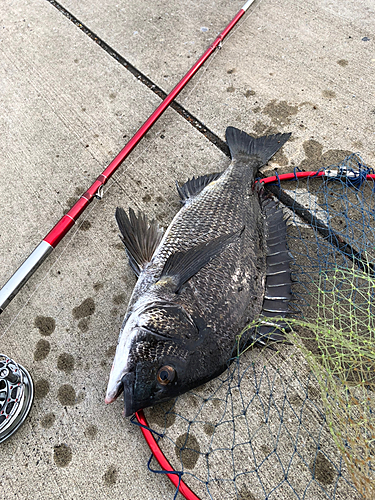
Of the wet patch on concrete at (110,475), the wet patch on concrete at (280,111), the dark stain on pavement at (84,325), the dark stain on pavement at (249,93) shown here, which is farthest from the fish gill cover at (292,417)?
the dark stain on pavement at (249,93)

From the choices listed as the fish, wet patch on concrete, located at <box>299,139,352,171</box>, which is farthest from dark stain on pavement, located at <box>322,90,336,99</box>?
the fish

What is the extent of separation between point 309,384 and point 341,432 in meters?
0.33

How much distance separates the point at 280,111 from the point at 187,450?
10.0 ft

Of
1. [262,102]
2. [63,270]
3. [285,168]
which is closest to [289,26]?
[262,102]

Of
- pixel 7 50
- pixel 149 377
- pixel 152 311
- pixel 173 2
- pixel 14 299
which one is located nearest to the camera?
pixel 149 377

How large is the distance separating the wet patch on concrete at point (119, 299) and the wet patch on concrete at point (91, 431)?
2.73ft

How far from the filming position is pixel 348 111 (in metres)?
3.34

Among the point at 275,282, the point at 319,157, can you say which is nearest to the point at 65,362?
the point at 275,282

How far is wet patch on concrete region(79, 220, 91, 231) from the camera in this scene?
2932 mm

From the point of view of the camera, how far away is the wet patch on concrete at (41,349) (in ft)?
8.02

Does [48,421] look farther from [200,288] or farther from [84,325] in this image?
[200,288]

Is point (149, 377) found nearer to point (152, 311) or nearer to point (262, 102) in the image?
point (152, 311)

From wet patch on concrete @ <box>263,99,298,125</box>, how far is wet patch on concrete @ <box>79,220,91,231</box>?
2.01 metres

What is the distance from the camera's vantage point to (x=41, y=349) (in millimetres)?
2471
